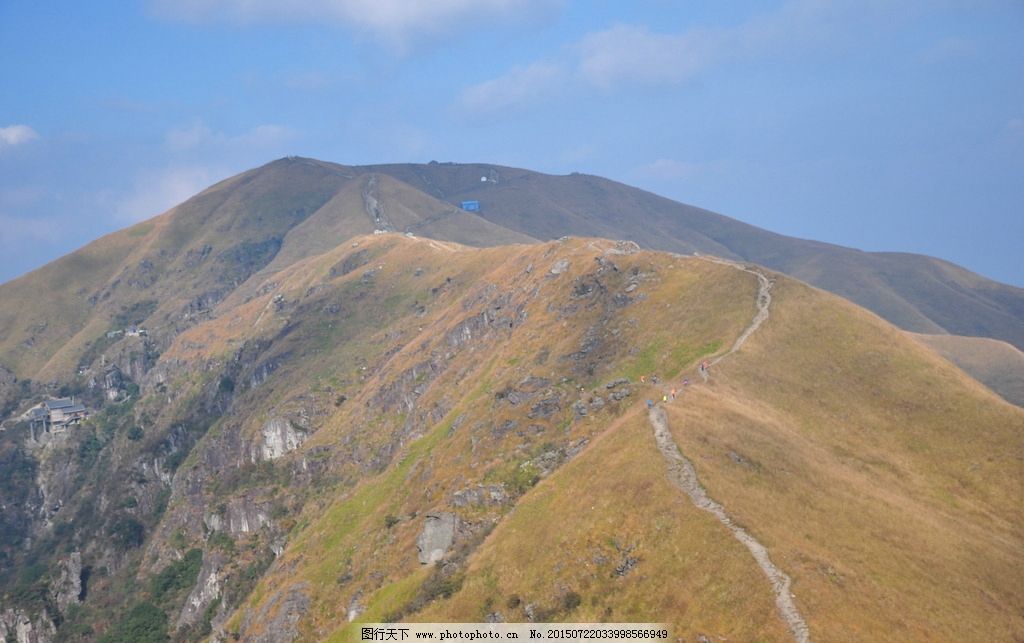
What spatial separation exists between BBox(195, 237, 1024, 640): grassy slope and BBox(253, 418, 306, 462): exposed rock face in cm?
5523

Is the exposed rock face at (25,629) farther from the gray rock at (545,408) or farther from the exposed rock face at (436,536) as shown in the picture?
the gray rock at (545,408)

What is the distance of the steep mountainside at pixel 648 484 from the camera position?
5947cm

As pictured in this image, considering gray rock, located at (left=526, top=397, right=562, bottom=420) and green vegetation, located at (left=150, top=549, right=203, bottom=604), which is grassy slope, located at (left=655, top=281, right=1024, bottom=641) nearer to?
gray rock, located at (left=526, top=397, right=562, bottom=420)

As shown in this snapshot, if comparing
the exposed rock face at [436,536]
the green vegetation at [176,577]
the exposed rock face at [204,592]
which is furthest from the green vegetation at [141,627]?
the exposed rock face at [436,536]

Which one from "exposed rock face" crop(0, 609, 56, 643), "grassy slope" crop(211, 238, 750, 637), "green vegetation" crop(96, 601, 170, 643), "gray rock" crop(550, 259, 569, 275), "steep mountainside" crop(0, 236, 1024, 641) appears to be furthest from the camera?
"exposed rock face" crop(0, 609, 56, 643)

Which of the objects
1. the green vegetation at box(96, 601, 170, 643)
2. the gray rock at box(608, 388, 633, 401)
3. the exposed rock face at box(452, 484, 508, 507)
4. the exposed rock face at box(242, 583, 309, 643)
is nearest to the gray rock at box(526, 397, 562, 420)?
the gray rock at box(608, 388, 633, 401)

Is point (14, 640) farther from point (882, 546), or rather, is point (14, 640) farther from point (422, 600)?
point (882, 546)

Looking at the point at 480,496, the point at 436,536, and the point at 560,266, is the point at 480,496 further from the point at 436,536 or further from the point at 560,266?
the point at 560,266

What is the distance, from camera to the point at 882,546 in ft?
211

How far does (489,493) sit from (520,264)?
10148 cm

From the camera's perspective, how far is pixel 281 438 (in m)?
198

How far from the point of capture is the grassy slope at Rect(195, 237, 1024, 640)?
57.9m

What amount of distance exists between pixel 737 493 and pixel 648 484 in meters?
7.86

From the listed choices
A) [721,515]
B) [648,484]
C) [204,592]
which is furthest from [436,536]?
[204,592]
